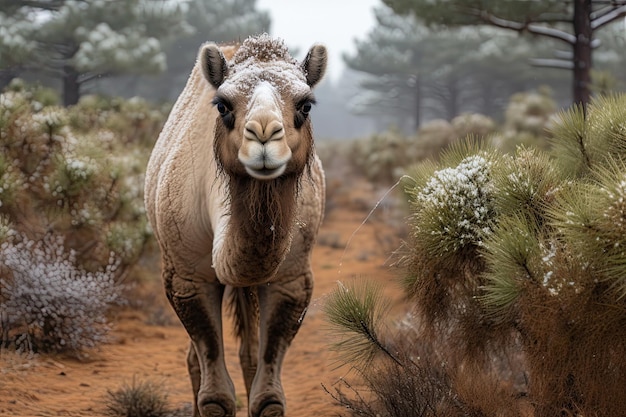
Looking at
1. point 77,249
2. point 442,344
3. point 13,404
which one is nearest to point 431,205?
point 442,344

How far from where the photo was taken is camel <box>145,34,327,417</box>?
148 inches

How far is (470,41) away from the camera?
3534 centimetres

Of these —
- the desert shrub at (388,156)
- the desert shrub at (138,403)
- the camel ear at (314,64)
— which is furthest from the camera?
the desert shrub at (388,156)

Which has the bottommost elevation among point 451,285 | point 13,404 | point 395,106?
point 13,404

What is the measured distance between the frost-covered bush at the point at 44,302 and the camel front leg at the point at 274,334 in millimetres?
3116

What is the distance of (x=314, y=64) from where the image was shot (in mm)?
4258

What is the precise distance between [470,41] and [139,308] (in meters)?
28.6

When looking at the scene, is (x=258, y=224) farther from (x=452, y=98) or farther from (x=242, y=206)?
(x=452, y=98)

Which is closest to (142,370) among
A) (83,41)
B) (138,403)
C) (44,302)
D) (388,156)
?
(44,302)

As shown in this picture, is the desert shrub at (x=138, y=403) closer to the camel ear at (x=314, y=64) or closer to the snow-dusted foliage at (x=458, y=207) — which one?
the snow-dusted foliage at (x=458, y=207)

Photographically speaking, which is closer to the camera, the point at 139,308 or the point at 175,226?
the point at 175,226

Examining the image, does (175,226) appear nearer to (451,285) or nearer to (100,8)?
(451,285)

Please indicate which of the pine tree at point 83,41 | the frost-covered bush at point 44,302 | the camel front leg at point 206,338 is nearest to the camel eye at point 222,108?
the camel front leg at point 206,338

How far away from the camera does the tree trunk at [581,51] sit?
36.2ft
